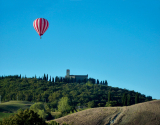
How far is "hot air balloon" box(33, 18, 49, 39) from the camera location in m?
53.7

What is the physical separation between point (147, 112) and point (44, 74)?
124677 millimetres

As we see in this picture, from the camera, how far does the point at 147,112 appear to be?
44.1 meters

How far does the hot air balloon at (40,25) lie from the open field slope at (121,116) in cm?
2172

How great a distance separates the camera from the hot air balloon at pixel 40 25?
53719 millimetres

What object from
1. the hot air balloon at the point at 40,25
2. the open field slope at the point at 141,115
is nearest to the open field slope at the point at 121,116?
the open field slope at the point at 141,115

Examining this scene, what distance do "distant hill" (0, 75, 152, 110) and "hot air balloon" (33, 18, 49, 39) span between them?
5750 cm

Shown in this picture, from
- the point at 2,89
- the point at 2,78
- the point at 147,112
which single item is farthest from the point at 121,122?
the point at 2,78

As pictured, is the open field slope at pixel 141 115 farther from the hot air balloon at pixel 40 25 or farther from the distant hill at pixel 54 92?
the distant hill at pixel 54 92

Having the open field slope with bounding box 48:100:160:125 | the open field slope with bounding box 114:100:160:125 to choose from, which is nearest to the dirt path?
the open field slope with bounding box 48:100:160:125

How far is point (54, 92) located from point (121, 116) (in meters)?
93.8

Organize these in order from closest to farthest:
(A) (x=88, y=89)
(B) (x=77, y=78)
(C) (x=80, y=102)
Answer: (C) (x=80, y=102)
(A) (x=88, y=89)
(B) (x=77, y=78)

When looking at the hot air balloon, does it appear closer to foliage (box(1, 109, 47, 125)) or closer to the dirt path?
the dirt path

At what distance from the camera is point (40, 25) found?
53750mm

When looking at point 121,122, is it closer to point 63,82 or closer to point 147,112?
point 147,112
